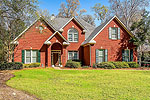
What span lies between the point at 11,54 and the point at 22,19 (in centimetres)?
850

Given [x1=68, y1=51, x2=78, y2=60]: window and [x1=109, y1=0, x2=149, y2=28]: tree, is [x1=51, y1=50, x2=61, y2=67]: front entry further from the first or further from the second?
[x1=109, y1=0, x2=149, y2=28]: tree

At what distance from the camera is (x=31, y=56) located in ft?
61.0

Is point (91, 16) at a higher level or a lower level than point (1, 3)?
higher

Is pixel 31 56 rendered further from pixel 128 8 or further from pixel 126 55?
pixel 128 8

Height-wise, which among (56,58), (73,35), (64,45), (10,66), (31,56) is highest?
(73,35)

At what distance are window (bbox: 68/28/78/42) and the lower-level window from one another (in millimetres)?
5534

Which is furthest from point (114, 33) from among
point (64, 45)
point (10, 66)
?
point (10, 66)

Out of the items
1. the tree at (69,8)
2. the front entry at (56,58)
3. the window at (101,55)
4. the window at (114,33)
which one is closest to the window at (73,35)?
the front entry at (56,58)

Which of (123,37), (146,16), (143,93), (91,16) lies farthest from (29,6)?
(91,16)

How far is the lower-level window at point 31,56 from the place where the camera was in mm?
18484

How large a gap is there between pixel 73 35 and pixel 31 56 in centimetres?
681

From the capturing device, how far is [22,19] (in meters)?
10.7

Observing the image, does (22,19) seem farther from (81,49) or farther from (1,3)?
(81,49)

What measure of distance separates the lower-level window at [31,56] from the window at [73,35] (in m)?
5.53
